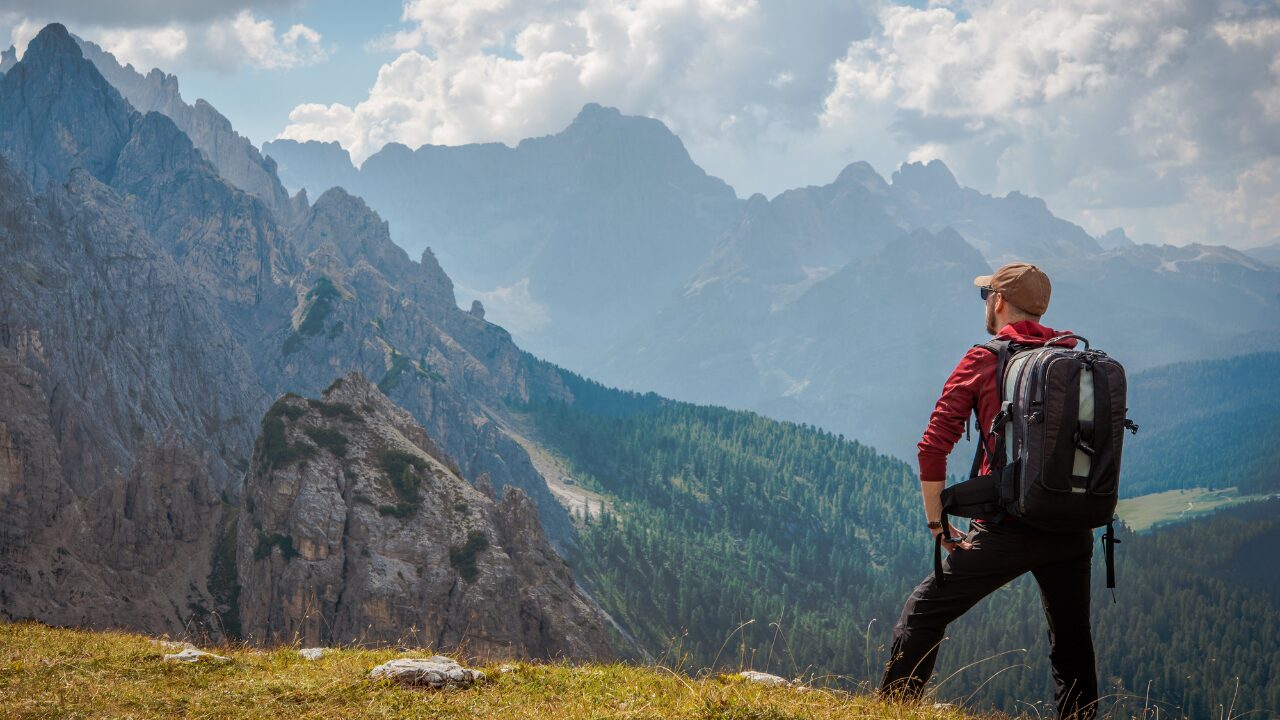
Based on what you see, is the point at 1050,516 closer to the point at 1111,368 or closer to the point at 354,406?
the point at 1111,368

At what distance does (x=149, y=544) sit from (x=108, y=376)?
69.6 meters

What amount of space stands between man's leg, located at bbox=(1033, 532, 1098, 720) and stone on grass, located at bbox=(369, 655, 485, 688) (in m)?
7.04

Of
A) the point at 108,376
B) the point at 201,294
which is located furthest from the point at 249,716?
the point at 201,294

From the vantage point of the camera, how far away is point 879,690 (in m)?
9.16

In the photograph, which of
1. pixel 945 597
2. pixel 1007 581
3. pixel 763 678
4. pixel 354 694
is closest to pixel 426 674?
pixel 354 694

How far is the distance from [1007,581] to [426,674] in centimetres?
713

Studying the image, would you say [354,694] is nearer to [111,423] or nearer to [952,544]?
[952,544]

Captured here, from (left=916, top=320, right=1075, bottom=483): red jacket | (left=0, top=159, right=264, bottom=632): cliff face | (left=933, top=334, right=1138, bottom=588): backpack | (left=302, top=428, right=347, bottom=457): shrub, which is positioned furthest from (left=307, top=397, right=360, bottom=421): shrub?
(left=933, top=334, right=1138, bottom=588): backpack

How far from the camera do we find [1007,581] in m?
8.65

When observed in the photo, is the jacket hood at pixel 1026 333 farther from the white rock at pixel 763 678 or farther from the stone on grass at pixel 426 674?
the stone on grass at pixel 426 674

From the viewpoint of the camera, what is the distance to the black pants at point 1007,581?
27.2 ft

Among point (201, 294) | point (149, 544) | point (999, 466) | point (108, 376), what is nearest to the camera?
point (999, 466)

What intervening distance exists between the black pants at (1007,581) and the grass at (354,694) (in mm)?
559

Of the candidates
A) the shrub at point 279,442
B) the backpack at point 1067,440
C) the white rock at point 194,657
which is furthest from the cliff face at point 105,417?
the backpack at point 1067,440
